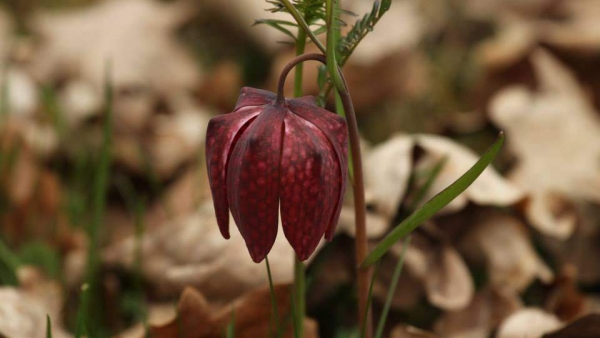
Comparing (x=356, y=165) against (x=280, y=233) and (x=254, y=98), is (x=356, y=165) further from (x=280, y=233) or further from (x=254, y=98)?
(x=280, y=233)

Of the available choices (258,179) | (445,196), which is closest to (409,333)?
(445,196)

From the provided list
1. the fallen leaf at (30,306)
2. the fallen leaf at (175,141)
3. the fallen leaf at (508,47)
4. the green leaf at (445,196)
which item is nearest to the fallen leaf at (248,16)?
the fallen leaf at (175,141)

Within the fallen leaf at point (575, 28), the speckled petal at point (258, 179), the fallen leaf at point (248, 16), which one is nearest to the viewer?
the speckled petal at point (258, 179)

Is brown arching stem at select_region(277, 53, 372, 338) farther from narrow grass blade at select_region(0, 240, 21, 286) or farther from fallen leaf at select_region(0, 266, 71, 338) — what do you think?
narrow grass blade at select_region(0, 240, 21, 286)

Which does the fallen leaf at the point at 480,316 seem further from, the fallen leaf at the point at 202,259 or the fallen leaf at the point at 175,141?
the fallen leaf at the point at 175,141

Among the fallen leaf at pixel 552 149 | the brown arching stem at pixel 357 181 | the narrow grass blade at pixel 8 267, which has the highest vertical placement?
the brown arching stem at pixel 357 181

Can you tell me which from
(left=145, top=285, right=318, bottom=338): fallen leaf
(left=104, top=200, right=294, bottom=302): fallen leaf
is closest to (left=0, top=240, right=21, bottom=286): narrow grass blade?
(left=104, top=200, right=294, bottom=302): fallen leaf
